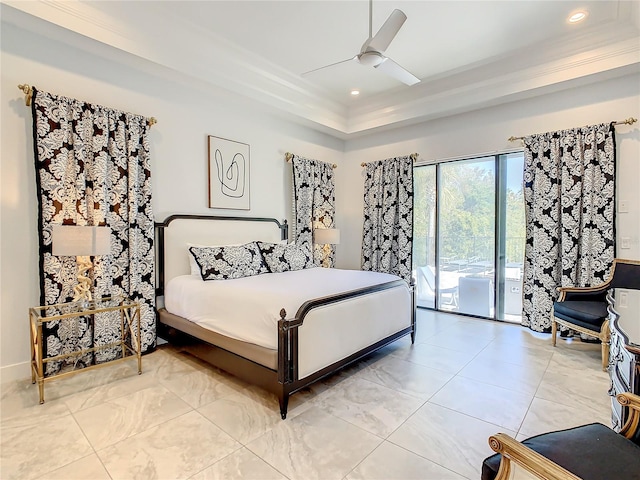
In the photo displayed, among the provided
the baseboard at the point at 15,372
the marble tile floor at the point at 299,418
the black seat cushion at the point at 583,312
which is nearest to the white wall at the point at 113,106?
the baseboard at the point at 15,372

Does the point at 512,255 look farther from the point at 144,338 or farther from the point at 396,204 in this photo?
the point at 144,338

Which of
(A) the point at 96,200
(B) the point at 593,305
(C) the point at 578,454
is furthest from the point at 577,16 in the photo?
(A) the point at 96,200

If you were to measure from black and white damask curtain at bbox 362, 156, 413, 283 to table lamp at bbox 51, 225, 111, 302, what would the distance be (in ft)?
12.8

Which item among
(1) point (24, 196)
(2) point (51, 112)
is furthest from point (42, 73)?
(1) point (24, 196)

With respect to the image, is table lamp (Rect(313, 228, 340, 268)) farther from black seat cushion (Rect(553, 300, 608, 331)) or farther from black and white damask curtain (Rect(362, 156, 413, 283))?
black seat cushion (Rect(553, 300, 608, 331))

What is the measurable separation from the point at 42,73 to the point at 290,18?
2265mm

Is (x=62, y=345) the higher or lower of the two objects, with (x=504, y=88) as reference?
lower

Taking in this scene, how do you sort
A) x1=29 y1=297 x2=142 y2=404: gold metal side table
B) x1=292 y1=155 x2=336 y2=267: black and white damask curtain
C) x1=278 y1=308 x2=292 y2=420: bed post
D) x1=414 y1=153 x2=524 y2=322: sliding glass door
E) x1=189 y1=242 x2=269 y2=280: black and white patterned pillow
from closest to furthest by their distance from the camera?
x1=278 y1=308 x2=292 y2=420: bed post → x1=29 y1=297 x2=142 y2=404: gold metal side table → x1=189 y1=242 x2=269 y2=280: black and white patterned pillow → x1=414 y1=153 x2=524 y2=322: sliding glass door → x1=292 y1=155 x2=336 y2=267: black and white damask curtain

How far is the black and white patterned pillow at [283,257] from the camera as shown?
157 inches

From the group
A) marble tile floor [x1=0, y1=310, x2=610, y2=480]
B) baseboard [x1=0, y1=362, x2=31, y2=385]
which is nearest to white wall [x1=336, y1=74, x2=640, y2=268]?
marble tile floor [x1=0, y1=310, x2=610, y2=480]

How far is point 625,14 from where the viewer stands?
3.07 meters

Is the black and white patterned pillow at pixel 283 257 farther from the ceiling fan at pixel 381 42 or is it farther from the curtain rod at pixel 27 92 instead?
the curtain rod at pixel 27 92

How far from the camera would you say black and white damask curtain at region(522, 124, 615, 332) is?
3.60 meters

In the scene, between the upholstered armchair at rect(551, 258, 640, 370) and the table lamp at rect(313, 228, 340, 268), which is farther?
the table lamp at rect(313, 228, 340, 268)
